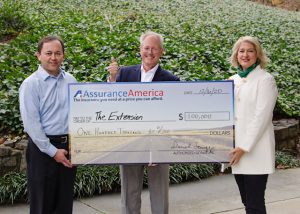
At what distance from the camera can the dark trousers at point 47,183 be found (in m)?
3.93

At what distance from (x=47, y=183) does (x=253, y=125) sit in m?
1.71

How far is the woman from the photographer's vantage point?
155 inches

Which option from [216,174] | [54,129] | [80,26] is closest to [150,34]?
[54,129]

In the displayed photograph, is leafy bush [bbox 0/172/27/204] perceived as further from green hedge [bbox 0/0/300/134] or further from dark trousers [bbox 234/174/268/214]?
dark trousers [bbox 234/174/268/214]

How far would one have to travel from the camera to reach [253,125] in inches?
155

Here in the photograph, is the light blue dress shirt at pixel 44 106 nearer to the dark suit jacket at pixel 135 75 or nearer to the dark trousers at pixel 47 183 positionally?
the dark trousers at pixel 47 183

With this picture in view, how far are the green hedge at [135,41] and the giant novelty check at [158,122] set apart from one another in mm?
2743

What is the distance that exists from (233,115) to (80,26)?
383 inches

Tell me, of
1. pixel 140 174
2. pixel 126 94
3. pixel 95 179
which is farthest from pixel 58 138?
pixel 95 179

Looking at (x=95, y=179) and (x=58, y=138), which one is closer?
(x=58, y=138)

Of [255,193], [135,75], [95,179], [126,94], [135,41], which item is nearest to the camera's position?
[255,193]

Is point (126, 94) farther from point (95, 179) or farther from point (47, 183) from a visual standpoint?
point (95, 179)

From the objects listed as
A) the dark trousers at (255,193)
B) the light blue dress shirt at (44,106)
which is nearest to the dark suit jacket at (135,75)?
the light blue dress shirt at (44,106)

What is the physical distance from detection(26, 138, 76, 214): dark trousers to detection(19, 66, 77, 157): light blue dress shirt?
0.44 feet
